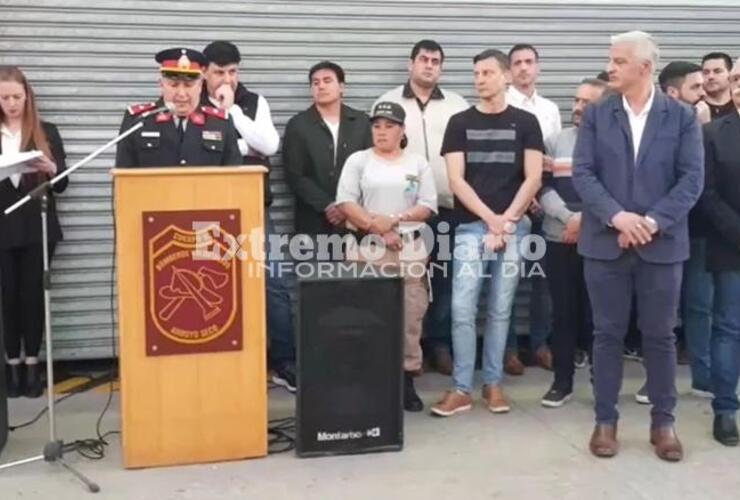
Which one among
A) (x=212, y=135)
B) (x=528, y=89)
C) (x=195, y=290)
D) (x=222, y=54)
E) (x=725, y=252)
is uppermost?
(x=222, y=54)

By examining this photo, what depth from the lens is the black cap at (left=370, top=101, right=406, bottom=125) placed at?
5.25 metres

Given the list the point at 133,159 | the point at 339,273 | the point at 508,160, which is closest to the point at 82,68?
the point at 133,159

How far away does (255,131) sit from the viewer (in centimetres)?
559

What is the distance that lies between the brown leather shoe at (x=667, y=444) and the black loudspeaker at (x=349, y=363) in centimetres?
124

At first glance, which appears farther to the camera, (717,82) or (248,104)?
(717,82)

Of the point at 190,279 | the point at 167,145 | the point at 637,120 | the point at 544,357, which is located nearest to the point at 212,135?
the point at 167,145

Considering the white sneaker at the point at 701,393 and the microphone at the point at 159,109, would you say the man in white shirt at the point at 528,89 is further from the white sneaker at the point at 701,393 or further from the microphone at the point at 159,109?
the microphone at the point at 159,109

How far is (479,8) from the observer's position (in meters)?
6.57

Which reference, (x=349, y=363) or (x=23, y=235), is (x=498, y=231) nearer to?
(x=349, y=363)

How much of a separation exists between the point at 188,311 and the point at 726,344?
8.83ft

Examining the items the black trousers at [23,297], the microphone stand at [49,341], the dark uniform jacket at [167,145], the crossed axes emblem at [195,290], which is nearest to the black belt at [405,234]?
the dark uniform jacket at [167,145]

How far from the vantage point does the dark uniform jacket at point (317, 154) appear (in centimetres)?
586

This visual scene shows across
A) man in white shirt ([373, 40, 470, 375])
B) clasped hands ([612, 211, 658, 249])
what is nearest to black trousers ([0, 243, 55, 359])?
man in white shirt ([373, 40, 470, 375])

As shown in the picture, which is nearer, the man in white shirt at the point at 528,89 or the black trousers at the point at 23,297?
the black trousers at the point at 23,297
